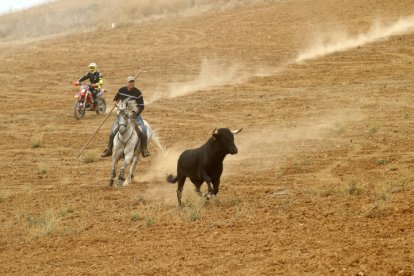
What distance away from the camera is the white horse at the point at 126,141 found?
1653 centimetres

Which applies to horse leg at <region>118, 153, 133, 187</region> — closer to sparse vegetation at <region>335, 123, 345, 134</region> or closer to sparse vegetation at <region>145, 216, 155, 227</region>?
sparse vegetation at <region>145, 216, 155, 227</region>

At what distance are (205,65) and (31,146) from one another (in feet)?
53.5

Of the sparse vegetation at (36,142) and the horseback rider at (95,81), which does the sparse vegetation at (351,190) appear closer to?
the sparse vegetation at (36,142)

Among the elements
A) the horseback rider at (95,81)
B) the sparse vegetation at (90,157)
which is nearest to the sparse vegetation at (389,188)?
the sparse vegetation at (90,157)

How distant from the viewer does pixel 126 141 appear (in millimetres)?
16875

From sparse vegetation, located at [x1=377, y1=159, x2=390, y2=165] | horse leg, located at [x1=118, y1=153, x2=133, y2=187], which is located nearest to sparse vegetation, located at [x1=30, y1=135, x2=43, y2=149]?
horse leg, located at [x1=118, y1=153, x2=133, y2=187]

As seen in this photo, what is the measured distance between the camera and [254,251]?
984 centimetres

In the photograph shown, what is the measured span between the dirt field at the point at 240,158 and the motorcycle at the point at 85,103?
394mm

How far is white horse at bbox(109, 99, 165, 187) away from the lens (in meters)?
16.5

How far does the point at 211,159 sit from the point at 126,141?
12.7 ft

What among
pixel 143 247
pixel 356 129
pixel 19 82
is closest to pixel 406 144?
pixel 356 129

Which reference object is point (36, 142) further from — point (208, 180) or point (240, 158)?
point (208, 180)

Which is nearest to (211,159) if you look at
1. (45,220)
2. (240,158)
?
(45,220)

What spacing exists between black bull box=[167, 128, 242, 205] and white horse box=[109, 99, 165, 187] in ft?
9.92
